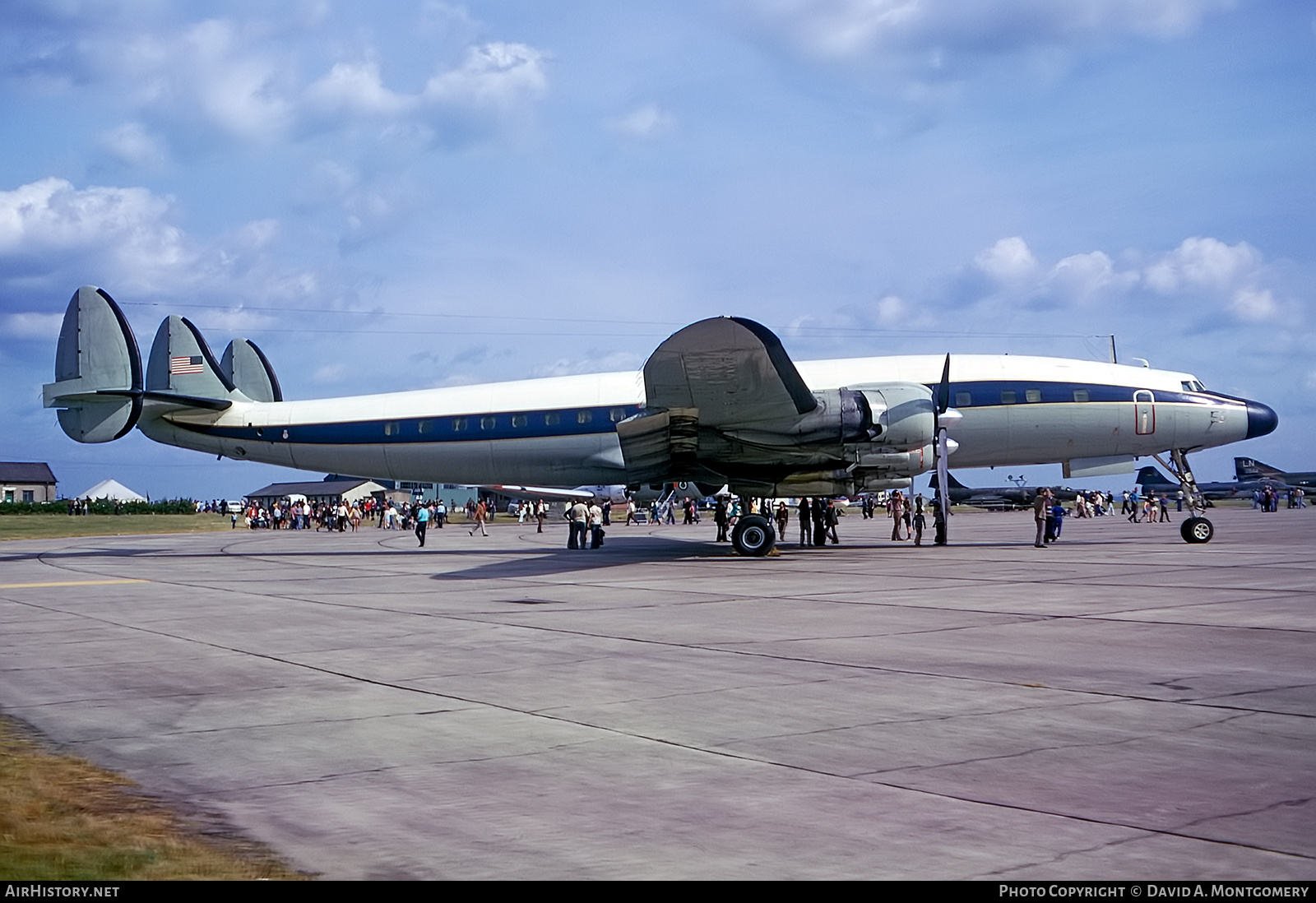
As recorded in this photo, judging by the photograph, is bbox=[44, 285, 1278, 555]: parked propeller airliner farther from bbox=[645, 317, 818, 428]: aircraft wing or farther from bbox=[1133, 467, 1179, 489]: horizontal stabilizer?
bbox=[1133, 467, 1179, 489]: horizontal stabilizer

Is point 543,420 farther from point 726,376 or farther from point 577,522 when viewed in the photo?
point 726,376

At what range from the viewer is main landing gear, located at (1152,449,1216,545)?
27.0 m

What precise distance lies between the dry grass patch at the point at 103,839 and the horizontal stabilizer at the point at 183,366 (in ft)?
87.1

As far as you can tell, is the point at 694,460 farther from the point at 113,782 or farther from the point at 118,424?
the point at 113,782

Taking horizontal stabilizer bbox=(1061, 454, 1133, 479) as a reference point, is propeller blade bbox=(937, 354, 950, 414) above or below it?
above

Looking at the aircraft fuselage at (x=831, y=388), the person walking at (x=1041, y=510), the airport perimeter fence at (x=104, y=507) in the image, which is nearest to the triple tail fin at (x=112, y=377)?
the aircraft fuselage at (x=831, y=388)

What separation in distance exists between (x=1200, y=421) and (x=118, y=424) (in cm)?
2875

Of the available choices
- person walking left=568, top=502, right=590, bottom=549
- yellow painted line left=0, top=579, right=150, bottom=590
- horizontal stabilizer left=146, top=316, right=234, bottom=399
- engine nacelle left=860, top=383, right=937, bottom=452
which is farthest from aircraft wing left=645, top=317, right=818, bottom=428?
horizontal stabilizer left=146, top=316, right=234, bottom=399

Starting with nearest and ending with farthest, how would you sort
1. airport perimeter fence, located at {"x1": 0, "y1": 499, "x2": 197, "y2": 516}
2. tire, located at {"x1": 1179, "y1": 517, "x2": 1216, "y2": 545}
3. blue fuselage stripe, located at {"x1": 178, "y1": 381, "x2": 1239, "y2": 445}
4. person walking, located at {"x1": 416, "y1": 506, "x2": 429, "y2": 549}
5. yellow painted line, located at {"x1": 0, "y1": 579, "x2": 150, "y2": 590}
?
yellow painted line, located at {"x1": 0, "y1": 579, "x2": 150, "y2": 590}, blue fuselage stripe, located at {"x1": 178, "y1": 381, "x2": 1239, "y2": 445}, tire, located at {"x1": 1179, "y1": 517, "x2": 1216, "y2": 545}, person walking, located at {"x1": 416, "y1": 506, "x2": 429, "y2": 549}, airport perimeter fence, located at {"x1": 0, "y1": 499, "x2": 197, "y2": 516}

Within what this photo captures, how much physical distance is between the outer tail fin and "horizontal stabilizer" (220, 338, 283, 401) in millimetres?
4088

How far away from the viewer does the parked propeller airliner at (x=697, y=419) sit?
2211 cm

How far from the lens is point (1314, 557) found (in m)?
20.8

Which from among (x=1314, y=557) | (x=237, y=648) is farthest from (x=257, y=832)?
(x=1314, y=557)

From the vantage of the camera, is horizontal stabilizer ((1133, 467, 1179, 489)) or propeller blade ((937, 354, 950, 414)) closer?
propeller blade ((937, 354, 950, 414))
